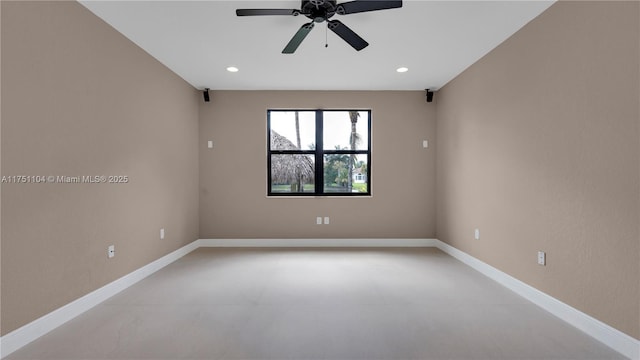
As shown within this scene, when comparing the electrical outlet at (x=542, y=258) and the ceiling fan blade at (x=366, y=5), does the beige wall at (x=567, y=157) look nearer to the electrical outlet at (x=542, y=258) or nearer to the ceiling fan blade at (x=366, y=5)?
the electrical outlet at (x=542, y=258)

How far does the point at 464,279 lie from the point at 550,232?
104 centimetres

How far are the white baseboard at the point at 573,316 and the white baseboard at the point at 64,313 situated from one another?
3768 mm

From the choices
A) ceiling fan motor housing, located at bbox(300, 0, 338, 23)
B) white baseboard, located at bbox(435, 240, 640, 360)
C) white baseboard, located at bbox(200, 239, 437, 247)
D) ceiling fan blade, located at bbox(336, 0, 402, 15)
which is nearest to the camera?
white baseboard, located at bbox(435, 240, 640, 360)

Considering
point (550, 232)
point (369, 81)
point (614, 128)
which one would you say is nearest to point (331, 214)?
point (369, 81)

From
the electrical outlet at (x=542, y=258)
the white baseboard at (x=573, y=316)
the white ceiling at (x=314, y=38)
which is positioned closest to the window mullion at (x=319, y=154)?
the white ceiling at (x=314, y=38)

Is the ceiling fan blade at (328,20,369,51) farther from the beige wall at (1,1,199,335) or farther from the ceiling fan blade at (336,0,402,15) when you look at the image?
the beige wall at (1,1,199,335)

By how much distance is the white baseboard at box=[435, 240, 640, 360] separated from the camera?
70.1 inches

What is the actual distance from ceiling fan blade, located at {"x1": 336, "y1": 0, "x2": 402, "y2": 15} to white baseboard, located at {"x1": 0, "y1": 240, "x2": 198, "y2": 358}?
9.88ft

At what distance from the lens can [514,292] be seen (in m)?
2.75

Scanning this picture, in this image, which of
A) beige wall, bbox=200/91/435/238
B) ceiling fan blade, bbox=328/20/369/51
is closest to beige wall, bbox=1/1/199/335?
beige wall, bbox=200/91/435/238

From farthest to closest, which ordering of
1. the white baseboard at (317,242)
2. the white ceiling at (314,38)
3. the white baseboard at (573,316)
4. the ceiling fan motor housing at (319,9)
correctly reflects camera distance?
the white baseboard at (317,242) → the white ceiling at (314,38) → the ceiling fan motor housing at (319,9) → the white baseboard at (573,316)

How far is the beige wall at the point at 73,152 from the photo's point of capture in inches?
72.6

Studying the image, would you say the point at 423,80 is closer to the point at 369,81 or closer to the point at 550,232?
the point at 369,81

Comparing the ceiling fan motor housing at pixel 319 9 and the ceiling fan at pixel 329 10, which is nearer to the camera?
the ceiling fan at pixel 329 10
